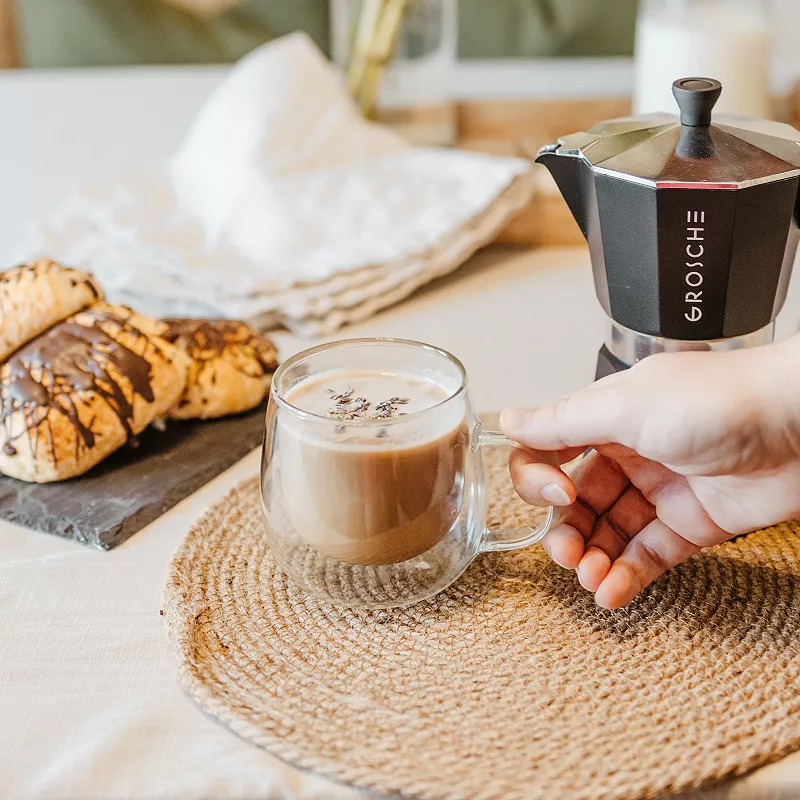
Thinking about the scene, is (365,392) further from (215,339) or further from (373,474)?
(215,339)

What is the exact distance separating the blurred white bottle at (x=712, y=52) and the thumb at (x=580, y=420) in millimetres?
747

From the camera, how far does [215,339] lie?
86cm

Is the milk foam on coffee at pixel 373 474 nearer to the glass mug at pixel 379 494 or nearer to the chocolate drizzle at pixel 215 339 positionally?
the glass mug at pixel 379 494

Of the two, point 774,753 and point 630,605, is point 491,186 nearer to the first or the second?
point 630,605

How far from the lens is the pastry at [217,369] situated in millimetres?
834

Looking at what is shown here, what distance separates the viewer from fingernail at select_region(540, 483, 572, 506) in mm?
557

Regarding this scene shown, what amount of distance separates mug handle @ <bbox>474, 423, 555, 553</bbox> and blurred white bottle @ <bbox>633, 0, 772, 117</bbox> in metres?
0.75

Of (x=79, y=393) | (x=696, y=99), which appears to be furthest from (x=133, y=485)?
(x=696, y=99)

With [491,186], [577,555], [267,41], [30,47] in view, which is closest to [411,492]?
[577,555]

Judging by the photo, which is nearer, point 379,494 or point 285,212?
point 379,494

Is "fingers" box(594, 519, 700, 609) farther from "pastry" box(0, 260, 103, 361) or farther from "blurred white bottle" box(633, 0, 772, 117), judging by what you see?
"blurred white bottle" box(633, 0, 772, 117)

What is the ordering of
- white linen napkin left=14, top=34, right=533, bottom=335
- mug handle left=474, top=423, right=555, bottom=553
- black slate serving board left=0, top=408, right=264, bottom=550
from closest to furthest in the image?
mug handle left=474, top=423, right=555, bottom=553 → black slate serving board left=0, top=408, right=264, bottom=550 → white linen napkin left=14, top=34, right=533, bottom=335

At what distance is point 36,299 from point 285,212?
1.35 feet

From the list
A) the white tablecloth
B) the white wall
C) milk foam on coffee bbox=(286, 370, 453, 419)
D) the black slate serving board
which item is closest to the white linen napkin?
the white tablecloth
